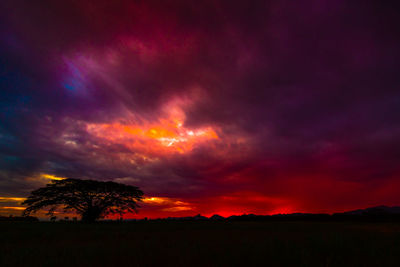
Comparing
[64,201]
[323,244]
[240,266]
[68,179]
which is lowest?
[240,266]

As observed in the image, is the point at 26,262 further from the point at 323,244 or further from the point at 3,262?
the point at 323,244

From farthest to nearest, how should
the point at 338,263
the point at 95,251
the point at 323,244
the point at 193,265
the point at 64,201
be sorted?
1. the point at 64,201
2. the point at 323,244
3. the point at 95,251
4. the point at 338,263
5. the point at 193,265

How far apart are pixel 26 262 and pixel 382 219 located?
5124cm

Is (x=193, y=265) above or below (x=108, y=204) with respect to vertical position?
below

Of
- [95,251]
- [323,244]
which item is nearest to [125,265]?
[95,251]

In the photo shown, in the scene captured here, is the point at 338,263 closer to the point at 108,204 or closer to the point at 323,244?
the point at 323,244

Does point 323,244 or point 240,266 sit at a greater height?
point 323,244

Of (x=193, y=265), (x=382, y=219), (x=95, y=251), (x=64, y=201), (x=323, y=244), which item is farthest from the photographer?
(x=382, y=219)

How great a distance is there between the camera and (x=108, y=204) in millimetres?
37750

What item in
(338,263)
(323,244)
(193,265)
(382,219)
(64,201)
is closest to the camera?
(193,265)

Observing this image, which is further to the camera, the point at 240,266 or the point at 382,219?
the point at 382,219

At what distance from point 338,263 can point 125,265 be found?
16.9 ft

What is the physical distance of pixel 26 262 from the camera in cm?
581

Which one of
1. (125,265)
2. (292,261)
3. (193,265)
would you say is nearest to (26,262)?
(125,265)
